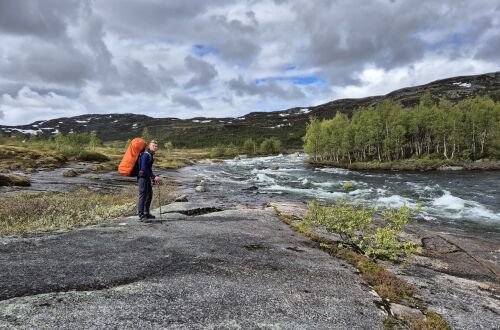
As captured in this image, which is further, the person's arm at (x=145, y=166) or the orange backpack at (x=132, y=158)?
the person's arm at (x=145, y=166)

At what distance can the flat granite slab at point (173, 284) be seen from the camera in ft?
26.2

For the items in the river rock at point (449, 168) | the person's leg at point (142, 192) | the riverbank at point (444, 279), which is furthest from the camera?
the river rock at point (449, 168)

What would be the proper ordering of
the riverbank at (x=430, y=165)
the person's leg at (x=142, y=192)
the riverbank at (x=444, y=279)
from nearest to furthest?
the riverbank at (x=444, y=279), the person's leg at (x=142, y=192), the riverbank at (x=430, y=165)

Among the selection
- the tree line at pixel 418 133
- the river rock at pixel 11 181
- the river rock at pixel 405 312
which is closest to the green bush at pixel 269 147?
the tree line at pixel 418 133

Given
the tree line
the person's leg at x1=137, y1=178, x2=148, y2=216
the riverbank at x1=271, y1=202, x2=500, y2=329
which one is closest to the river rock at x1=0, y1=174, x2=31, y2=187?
the person's leg at x1=137, y1=178, x2=148, y2=216

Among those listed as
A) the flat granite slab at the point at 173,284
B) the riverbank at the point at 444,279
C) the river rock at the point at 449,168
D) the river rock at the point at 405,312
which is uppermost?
the flat granite slab at the point at 173,284

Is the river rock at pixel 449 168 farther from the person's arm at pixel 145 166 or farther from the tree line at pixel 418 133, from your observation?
the person's arm at pixel 145 166

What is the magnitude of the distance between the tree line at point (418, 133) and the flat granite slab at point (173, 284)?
91864mm

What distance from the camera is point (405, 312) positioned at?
9742mm

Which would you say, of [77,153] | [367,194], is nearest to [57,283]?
[367,194]

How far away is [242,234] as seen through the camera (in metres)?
16.7

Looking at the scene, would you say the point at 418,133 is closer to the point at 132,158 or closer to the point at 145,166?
the point at 145,166

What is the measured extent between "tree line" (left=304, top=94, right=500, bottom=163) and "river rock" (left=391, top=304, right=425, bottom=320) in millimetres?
91980

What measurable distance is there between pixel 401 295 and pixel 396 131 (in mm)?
94761
